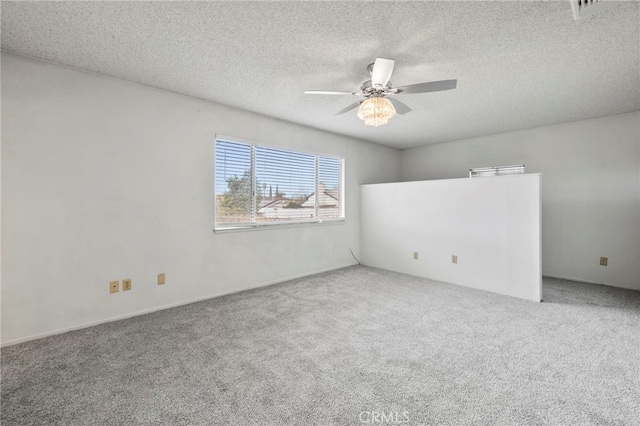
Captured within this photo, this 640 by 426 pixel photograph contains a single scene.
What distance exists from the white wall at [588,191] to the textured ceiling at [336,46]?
0.84 meters

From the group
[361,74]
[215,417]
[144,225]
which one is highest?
[361,74]

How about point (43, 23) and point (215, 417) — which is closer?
point (215, 417)

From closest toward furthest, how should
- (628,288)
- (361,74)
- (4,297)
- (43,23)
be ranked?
1. (43,23)
2. (4,297)
3. (361,74)
4. (628,288)

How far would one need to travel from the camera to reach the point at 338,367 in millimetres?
1893

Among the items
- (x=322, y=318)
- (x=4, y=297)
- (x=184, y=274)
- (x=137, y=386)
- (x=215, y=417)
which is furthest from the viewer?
(x=184, y=274)

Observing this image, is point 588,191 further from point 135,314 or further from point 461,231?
point 135,314

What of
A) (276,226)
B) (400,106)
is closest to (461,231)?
(400,106)

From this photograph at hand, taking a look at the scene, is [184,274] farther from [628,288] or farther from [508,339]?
[628,288]

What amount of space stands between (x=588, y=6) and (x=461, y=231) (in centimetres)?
279

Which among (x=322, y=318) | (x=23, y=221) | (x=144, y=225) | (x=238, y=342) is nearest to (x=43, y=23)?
(x=23, y=221)

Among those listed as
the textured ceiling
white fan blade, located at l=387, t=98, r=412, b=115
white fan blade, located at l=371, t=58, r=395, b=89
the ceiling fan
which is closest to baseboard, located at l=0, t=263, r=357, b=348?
the textured ceiling

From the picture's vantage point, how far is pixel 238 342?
2230 millimetres

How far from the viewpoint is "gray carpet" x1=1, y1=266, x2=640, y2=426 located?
149 cm

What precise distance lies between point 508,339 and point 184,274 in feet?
10.6
